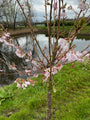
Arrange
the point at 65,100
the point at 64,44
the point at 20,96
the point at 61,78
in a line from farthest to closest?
1. the point at 61,78
2. the point at 20,96
3. the point at 65,100
4. the point at 64,44

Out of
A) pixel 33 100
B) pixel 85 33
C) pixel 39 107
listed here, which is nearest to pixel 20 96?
pixel 33 100

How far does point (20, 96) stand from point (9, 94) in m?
0.37

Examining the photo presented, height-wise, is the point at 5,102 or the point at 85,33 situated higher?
the point at 5,102

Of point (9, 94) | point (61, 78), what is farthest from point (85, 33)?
point (9, 94)

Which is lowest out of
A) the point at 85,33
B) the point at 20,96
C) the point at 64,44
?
the point at 85,33

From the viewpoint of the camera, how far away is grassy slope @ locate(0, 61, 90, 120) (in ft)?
7.62

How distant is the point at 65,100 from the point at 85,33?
22.5 metres

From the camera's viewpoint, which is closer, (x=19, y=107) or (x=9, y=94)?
(x=19, y=107)

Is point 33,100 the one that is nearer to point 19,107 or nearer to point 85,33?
point 19,107

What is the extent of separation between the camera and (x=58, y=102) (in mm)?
2752

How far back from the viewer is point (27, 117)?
7.64ft

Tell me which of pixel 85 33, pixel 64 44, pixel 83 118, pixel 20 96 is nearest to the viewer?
pixel 64 44

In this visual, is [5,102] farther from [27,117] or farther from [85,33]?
[85,33]

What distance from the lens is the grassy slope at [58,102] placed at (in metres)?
2.32
